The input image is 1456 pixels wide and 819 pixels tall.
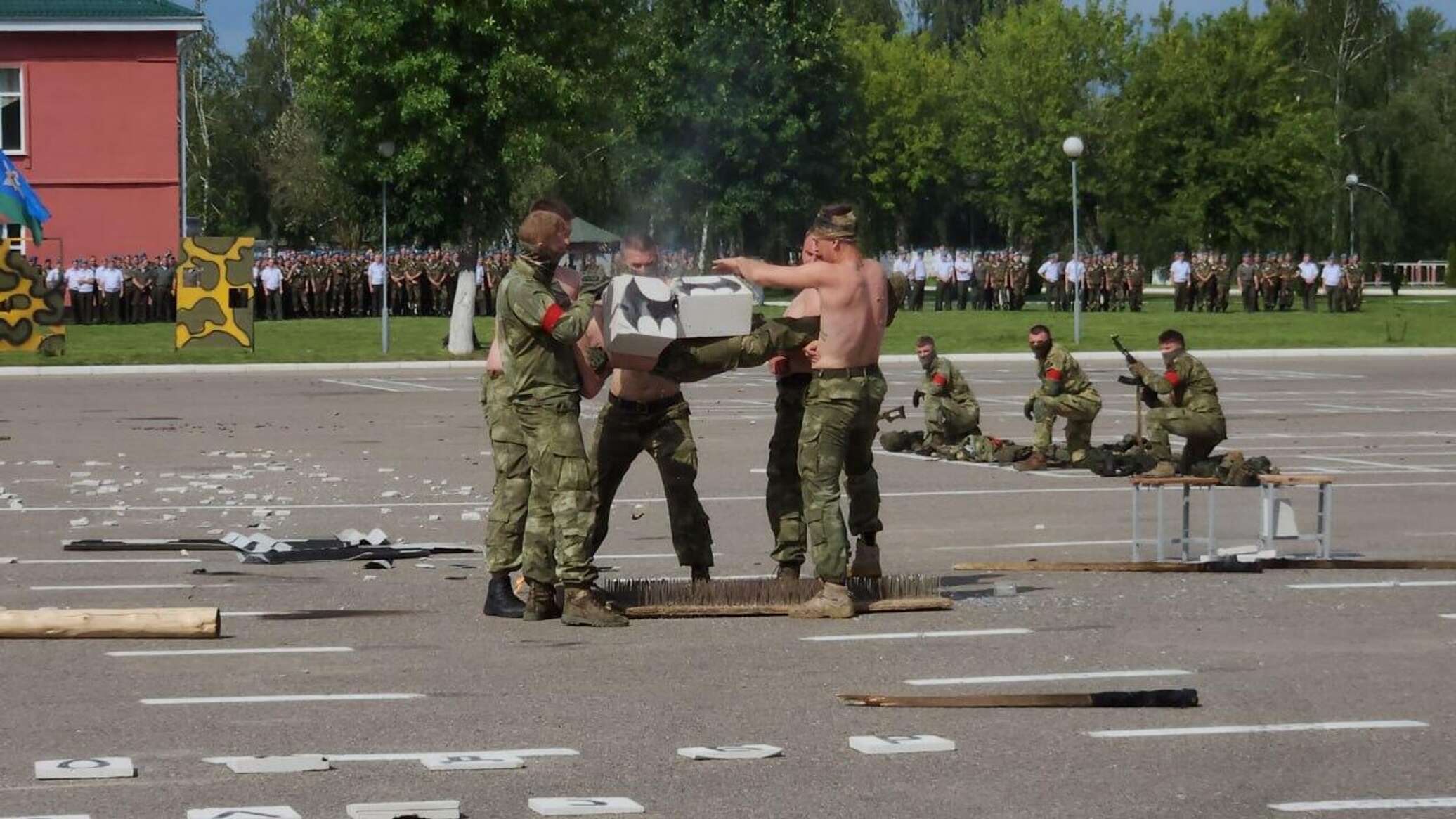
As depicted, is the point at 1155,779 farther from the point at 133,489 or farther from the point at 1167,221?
the point at 1167,221

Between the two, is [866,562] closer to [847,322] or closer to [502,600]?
[847,322]

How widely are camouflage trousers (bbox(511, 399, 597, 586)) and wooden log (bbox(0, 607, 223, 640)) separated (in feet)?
5.36

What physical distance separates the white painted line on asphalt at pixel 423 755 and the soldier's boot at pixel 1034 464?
1246 centimetres

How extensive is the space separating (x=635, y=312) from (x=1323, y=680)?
3642mm

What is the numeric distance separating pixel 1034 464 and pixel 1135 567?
7.15 metres

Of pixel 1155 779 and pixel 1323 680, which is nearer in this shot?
pixel 1155 779

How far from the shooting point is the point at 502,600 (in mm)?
11602

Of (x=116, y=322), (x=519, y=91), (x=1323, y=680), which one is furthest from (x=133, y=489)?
(x=116, y=322)

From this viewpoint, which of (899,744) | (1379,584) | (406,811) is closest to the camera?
(406,811)

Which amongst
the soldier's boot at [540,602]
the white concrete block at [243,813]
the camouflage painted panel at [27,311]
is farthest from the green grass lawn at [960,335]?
the white concrete block at [243,813]

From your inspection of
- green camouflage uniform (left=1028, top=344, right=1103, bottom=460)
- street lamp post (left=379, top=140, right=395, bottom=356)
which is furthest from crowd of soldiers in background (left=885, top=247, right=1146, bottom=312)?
green camouflage uniform (left=1028, top=344, right=1103, bottom=460)

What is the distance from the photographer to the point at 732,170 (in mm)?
70500

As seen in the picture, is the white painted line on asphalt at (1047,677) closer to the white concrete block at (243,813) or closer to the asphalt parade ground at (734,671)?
the asphalt parade ground at (734,671)

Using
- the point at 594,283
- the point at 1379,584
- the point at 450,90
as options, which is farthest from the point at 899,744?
the point at 450,90
